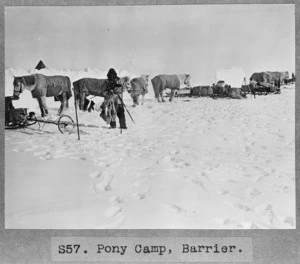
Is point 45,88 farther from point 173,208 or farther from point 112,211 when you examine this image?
point 173,208

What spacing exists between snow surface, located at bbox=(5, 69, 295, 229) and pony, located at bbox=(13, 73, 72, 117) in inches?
1.2

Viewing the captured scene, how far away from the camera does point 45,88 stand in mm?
1934

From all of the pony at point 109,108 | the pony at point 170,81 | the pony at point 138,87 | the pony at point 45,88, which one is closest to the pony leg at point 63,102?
the pony at point 45,88

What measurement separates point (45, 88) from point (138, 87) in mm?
499

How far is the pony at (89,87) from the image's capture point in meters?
1.92

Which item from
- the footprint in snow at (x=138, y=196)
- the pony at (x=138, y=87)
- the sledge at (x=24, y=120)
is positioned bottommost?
the footprint in snow at (x=138, y=196)

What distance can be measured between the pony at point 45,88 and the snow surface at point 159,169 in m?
0.03

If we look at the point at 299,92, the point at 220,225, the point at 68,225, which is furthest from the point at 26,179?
the point at 299,92

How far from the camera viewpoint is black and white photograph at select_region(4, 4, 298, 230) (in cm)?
183

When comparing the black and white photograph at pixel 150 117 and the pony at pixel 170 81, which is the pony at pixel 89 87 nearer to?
the black and white photograph at pixel 150 117

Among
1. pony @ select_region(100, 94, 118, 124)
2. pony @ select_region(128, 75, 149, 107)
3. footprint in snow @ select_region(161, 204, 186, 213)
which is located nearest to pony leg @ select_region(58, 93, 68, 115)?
pony @ select_region(100, 94, 118, 124)

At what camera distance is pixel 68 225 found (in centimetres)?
184

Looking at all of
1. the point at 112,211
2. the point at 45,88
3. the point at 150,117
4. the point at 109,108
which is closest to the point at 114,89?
the point at 109,108

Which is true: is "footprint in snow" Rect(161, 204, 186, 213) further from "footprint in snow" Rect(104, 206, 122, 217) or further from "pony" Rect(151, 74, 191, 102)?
"pony" Rect(151, 74, 191, 102)
